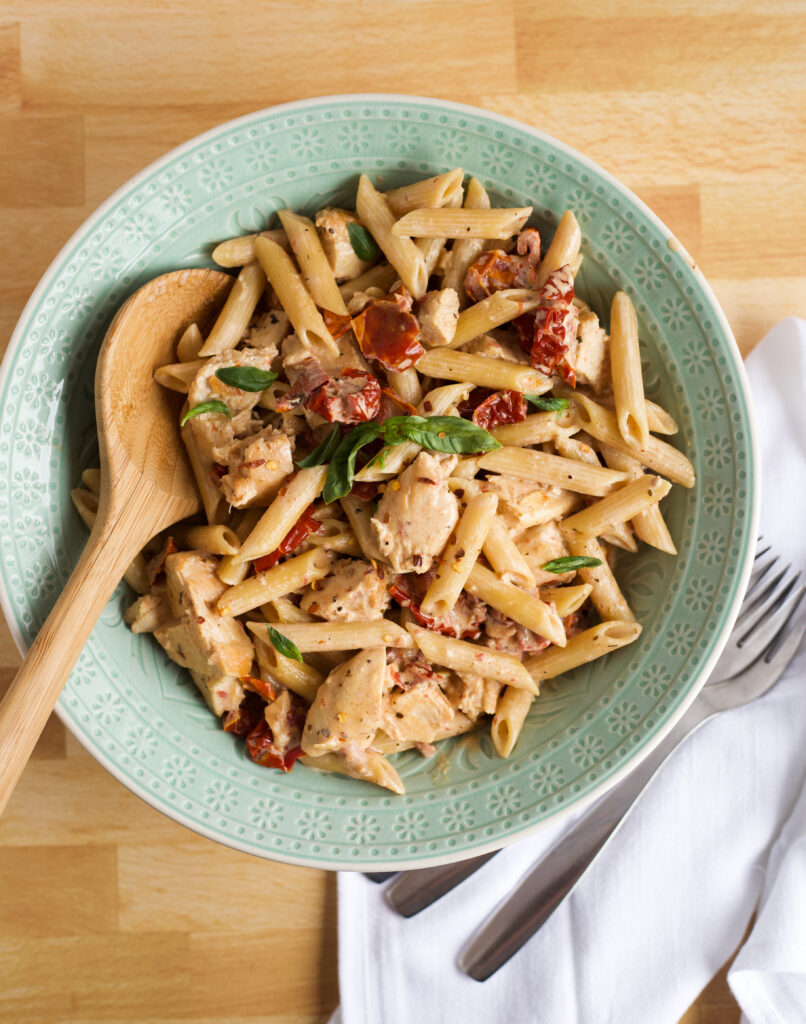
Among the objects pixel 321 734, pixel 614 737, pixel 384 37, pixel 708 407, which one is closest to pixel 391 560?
pixel 321 734

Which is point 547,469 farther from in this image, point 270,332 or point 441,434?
point 270,332

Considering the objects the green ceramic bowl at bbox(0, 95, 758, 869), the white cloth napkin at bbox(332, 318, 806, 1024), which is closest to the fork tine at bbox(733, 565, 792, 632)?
the white cloth napkin at bbox(332, 318, 806, 1024)

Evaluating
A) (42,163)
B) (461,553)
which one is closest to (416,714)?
(461,553)

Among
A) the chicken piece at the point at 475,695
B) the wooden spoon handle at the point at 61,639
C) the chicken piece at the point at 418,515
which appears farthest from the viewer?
the chicken piece at the point at 475,695

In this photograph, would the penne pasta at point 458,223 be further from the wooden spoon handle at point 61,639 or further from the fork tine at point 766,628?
the fork tine at point 766,628

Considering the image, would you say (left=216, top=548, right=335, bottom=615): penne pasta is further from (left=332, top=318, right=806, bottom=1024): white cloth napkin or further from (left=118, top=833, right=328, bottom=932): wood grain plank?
(left=332, top=318, right=806, bottom=1024): white cloth napkin

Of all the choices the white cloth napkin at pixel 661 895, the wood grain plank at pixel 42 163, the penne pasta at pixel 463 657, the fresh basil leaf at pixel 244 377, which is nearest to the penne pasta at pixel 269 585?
→ the penne pasta at pixel 463 657
